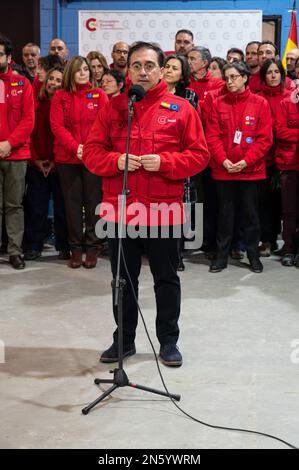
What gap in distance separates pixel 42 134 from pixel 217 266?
1.87 meters

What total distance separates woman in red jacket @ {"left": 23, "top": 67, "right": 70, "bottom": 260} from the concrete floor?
0.68 metres

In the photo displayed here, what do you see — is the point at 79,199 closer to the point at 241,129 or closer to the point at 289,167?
the point at 241,129

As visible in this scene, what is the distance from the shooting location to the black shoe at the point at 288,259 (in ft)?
19.1

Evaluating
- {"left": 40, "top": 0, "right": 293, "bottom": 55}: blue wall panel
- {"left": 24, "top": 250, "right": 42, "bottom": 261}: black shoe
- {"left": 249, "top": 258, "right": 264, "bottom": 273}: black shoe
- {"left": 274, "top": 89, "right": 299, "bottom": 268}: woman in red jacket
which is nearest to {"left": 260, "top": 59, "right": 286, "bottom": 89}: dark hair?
{"left": 274, "top": 89, "right": 299, "bottom": 268}: woman in red jacket

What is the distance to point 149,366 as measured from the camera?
11.8 feet

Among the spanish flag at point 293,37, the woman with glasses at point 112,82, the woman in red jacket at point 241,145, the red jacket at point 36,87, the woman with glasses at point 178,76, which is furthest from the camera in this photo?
the spanish flag at point 293,37

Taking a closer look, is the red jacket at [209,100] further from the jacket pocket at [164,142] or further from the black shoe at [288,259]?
the jacket pocket at [164,142]

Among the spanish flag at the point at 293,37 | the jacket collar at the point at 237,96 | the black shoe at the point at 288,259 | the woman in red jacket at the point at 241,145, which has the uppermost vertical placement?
the spanish flag at the point at 293,37

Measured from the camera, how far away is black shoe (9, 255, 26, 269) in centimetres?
567

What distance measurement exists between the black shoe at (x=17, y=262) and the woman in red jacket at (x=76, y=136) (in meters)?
0.38

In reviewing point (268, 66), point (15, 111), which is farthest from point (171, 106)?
point (268, 66)

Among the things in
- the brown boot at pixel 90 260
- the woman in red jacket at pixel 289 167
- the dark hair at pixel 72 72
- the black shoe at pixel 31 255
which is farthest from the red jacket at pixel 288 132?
the black shoe at pixel 31 255

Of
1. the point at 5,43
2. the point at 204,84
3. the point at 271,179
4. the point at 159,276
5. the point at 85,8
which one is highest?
the point at 85,8

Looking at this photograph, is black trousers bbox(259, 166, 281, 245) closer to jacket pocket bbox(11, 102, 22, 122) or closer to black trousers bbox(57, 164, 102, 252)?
black trousers bbox(57, 164, 102, 252)
